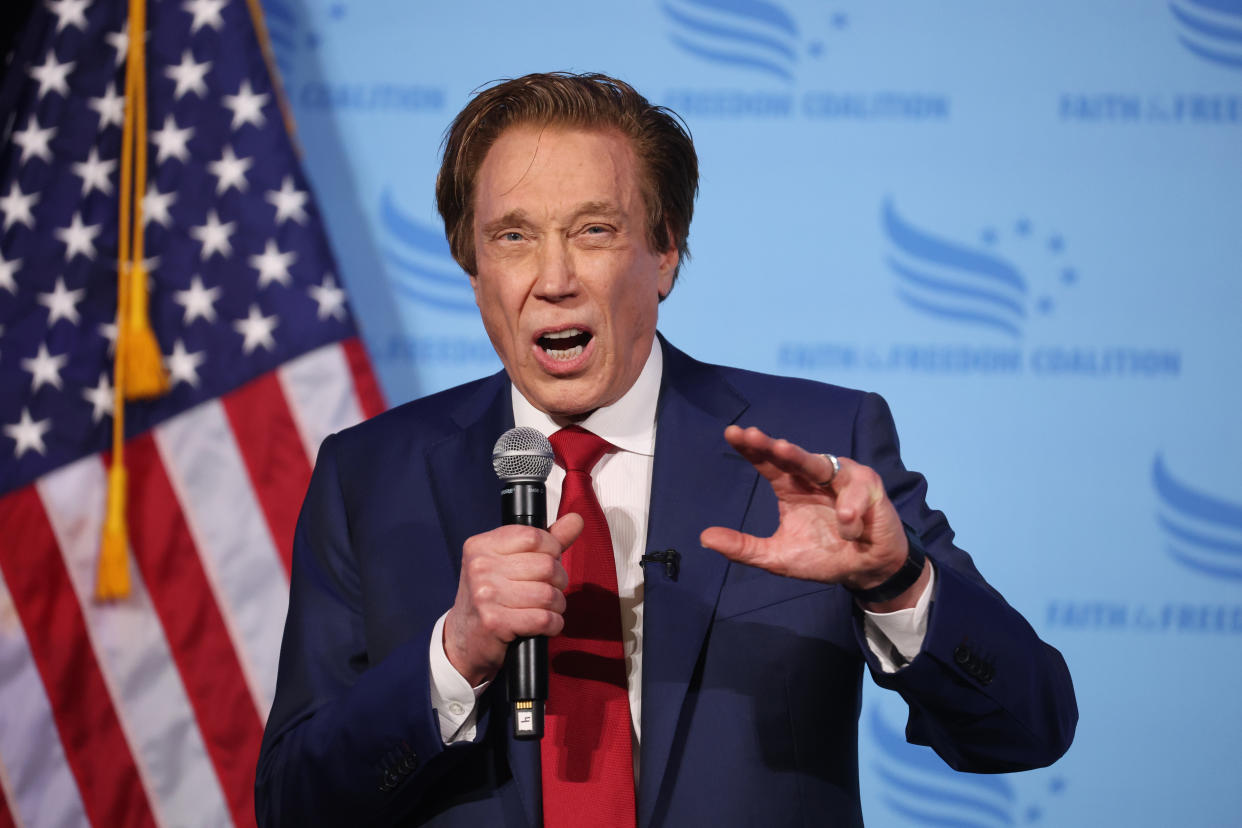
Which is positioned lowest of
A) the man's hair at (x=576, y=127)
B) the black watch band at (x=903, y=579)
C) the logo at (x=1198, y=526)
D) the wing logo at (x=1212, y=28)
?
the logo at (x=1198, y=526)

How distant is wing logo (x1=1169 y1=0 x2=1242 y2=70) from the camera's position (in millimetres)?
2893

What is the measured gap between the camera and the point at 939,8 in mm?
2961

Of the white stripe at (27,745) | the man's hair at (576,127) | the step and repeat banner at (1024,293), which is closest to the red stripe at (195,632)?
the white stripe at (27,745)

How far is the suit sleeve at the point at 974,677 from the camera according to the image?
1.39m

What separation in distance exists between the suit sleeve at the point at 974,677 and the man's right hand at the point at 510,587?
1.31ft

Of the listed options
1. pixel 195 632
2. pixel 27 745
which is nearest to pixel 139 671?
pixel 195 632

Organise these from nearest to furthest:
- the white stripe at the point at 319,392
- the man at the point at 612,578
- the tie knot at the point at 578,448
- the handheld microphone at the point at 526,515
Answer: the handheld microphone at the point at 526,515 < the man at the point at 612,578 < the tie knot at the point at 578,448 < the white stripe at the point at 319,392

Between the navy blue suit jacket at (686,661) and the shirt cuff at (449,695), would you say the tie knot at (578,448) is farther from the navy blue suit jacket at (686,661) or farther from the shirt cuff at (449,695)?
the shirt cuff at (449,695)

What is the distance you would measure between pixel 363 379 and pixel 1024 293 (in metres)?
1.71

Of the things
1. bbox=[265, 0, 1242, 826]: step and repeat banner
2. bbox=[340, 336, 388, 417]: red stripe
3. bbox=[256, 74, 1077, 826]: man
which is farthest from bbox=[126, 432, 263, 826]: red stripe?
bbox=[256, 74, 1077, 826]: man

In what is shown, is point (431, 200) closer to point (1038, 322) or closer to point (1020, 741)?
point (1038, 322)

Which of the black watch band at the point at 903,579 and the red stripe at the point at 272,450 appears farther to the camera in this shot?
the red stripe at the point at 272,450

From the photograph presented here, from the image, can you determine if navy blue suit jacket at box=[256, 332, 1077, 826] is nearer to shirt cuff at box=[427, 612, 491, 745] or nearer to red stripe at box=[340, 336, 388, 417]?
shirt cuff at box=[427, 612, 491, 745]

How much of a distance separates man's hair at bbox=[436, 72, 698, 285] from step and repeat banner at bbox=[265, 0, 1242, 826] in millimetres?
1030
